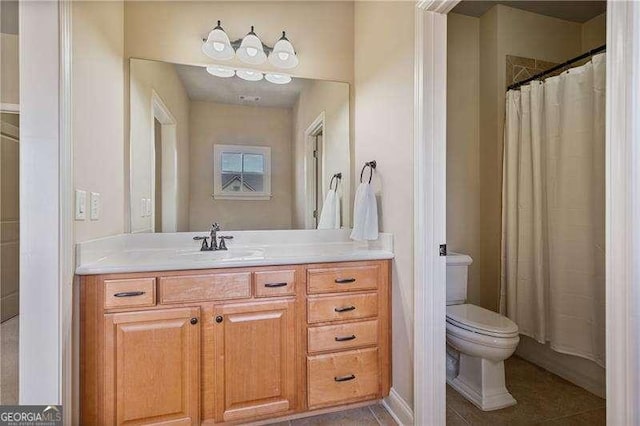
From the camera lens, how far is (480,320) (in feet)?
6.10

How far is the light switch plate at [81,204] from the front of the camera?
4.30 ft

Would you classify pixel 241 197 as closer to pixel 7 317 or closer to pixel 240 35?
pixel 240 35

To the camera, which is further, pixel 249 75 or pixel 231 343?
pixel 249 75

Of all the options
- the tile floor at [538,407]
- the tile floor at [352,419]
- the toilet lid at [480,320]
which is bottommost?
the tile floor at [538,407]

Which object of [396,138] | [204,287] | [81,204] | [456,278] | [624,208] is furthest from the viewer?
[456,278]

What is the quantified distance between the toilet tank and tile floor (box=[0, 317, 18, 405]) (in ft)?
7.45

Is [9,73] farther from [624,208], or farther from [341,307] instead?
[624,208]

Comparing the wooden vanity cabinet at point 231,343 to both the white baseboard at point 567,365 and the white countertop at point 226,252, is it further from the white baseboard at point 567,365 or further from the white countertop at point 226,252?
the white baseboard at point 567,365

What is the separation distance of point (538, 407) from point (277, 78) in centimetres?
248

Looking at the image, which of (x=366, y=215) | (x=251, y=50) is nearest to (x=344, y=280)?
(x=366, y=215)

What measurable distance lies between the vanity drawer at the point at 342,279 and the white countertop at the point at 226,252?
5cm

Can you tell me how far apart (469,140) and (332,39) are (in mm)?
1309

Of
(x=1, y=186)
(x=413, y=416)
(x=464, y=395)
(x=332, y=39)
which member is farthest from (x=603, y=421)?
(x=1, y=186)

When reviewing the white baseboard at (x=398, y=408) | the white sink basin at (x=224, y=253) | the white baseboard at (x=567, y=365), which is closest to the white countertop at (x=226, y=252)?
the white sink basin at (x=224, y=253)
